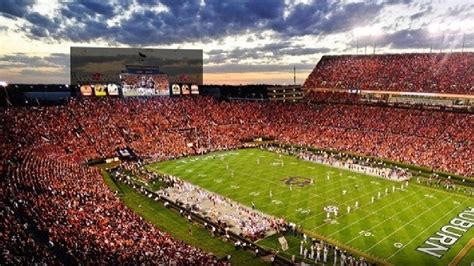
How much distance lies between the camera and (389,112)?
5866cm

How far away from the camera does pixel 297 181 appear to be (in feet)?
130

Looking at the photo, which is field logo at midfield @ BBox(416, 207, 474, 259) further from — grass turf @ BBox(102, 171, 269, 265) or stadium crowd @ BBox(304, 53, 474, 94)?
stadium crowd @ BBox(304, 53, 474, 94)

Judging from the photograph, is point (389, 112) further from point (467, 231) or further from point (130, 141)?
point (130, 141)

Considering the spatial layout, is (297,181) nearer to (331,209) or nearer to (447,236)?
(331,209)

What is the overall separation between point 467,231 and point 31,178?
30.6 meters

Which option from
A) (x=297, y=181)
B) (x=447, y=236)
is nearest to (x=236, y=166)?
(x=297, y=181)

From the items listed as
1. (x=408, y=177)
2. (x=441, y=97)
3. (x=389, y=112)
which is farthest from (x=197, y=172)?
(x=441, y=97)

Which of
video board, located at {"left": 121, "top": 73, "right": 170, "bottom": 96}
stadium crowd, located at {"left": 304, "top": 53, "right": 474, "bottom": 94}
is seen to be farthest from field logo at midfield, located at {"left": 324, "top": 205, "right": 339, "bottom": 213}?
video board, located at {"left": 121, "top": 73, "right": 170, "bottom": 96}

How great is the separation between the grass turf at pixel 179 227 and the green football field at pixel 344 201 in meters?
5.74

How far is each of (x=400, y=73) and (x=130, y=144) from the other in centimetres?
4453

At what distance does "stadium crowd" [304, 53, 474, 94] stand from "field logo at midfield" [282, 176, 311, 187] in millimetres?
29603

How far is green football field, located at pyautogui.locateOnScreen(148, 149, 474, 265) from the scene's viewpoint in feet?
83.3

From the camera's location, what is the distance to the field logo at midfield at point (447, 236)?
79.9ft

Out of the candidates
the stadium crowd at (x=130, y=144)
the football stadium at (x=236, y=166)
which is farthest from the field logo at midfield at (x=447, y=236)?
the stadium crowd at (x=130, y=144)
